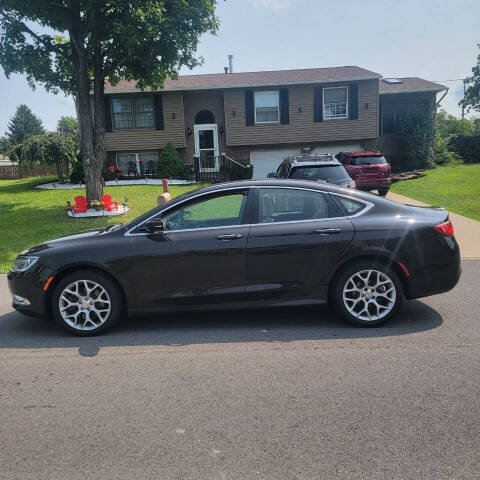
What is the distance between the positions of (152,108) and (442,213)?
2072 cm

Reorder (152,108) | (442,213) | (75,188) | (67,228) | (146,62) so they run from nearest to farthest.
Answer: (442,213)
(67,228)
(146,62)
(75,188)
(152,108)

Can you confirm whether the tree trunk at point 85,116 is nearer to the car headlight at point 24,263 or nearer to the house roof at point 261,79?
the car headlight at point 24,263

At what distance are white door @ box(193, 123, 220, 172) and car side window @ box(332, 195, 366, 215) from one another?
19.5 metres

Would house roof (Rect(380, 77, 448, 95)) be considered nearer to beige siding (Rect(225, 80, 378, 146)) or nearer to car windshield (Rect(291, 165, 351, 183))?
beige siding (Rect(225, 80, 378, 146))

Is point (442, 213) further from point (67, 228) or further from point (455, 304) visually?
point (67, 228)

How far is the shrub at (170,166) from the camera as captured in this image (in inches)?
883

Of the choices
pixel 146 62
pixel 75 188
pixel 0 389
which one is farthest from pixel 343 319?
pixel 75 188

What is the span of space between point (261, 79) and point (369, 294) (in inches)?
834

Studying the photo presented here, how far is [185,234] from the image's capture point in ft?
16.5

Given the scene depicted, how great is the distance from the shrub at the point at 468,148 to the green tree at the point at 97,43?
19467mm

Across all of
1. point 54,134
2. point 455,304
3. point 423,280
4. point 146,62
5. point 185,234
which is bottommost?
point 455,304

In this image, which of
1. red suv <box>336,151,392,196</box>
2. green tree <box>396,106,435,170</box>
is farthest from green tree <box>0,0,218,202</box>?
green tree <box>396,106,435,170</box>

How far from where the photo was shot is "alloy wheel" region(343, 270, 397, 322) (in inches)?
195

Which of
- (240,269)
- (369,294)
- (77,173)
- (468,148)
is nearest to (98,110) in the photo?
(77,173)
